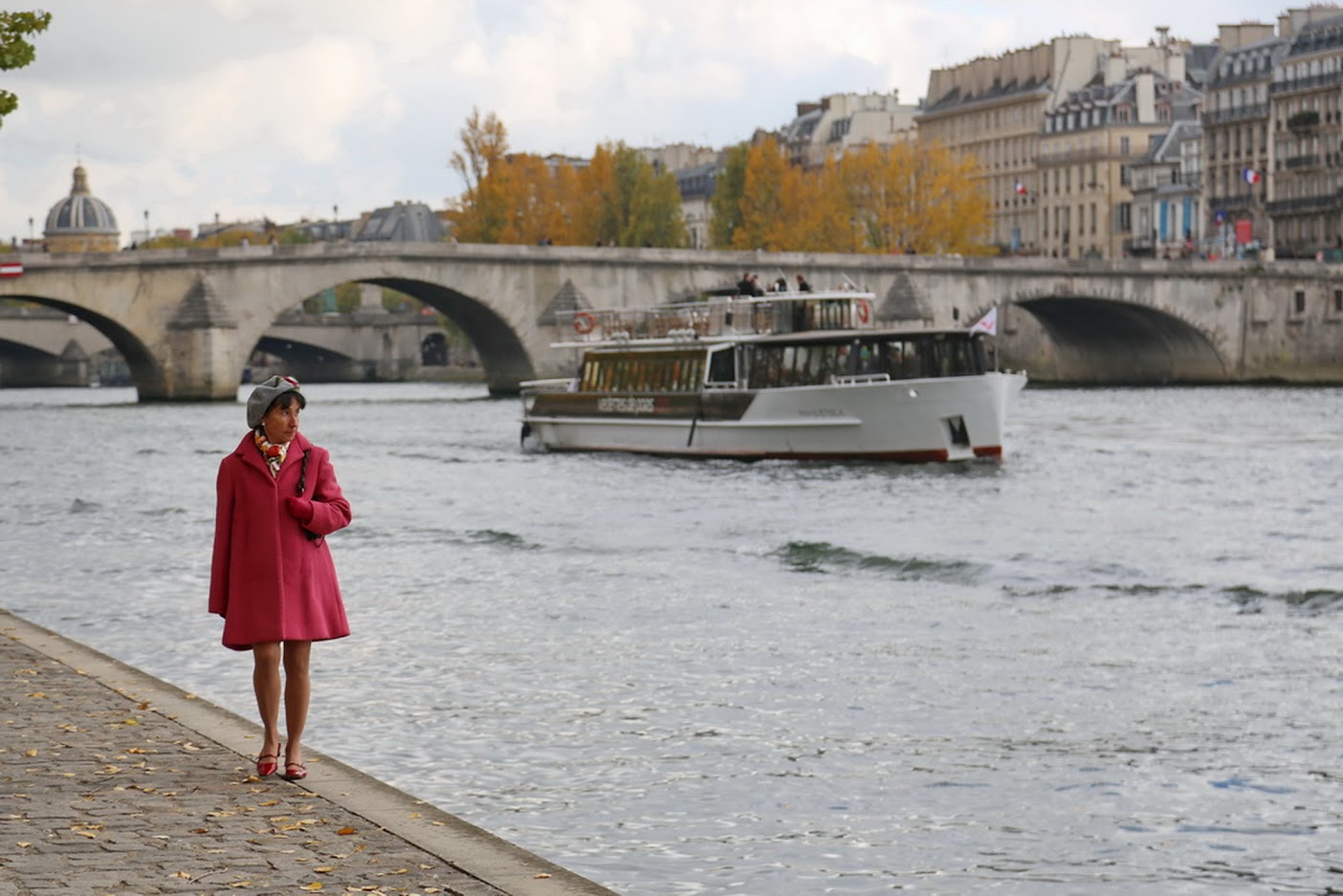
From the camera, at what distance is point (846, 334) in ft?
125

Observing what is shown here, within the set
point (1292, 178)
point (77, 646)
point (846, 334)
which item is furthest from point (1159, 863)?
point (1292, 178)

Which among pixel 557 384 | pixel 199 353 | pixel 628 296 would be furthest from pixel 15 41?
pixel 628 296

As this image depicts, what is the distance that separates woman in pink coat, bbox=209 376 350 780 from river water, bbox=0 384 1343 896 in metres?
1.21

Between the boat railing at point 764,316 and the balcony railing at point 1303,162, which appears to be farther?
the balcony railing at point 1303,162

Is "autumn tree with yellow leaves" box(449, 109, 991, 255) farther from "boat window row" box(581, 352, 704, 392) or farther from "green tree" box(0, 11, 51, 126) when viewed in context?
"green tree" box(0, 11, 51, 126)

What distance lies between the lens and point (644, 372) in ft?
138

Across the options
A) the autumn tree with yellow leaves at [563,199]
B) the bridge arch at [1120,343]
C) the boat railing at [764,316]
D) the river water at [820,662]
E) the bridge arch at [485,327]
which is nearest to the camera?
the river water at [820,662]

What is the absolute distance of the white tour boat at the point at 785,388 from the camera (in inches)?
1481

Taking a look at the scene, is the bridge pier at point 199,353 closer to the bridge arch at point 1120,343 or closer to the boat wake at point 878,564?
the bridge arch at point 1120,343

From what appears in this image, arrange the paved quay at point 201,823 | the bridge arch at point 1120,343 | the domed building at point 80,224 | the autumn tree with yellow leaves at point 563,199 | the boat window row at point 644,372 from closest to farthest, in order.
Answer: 1. the paved quay at point 201,823
2. the boat window row at point 644,372
3. the bridge arch at point 1120,343
4. the autumn tree with yellow leaves at point 563,199
5. the domed building at point 80,224

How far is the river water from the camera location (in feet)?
31.2

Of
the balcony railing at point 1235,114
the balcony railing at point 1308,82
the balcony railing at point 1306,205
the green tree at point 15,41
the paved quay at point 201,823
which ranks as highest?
the balcony railing at point 1308,82

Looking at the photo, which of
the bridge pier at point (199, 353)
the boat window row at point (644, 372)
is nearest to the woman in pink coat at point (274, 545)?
the boat window row at point (644, 372)

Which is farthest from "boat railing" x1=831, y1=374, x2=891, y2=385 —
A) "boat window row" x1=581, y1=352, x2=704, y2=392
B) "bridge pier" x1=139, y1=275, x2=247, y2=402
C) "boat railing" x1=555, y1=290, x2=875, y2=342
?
"bridge pier" x1=139, y1=275, x2=247, y2=402
